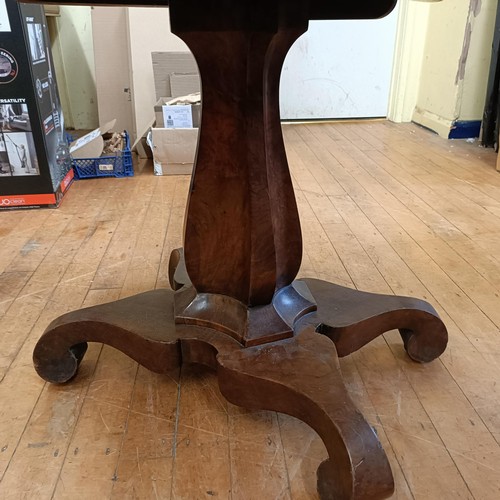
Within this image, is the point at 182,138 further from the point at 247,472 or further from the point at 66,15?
the point at 247,472

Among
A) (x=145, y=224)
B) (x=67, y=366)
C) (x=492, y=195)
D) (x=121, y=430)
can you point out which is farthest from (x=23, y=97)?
(x=492, y=195)

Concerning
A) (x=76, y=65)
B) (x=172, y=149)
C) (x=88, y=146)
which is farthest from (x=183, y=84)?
(x=76, y=65)

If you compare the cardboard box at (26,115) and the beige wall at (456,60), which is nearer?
the cardboard box at (26,115)

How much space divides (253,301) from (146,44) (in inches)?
81.5

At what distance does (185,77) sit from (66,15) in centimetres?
109

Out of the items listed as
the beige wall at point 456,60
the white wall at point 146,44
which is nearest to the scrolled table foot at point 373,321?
the white wall at point 146,44

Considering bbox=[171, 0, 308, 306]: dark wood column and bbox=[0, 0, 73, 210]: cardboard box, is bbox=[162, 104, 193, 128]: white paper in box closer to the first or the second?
bbox=[0, 0, 73, 210]: cardboard box

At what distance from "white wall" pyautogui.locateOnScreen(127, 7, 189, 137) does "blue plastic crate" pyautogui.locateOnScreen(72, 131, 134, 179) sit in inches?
15.1

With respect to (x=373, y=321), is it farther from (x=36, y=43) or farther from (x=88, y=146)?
(x=88, y=146)

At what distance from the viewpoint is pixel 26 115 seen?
1.78 m

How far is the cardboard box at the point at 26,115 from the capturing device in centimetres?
171

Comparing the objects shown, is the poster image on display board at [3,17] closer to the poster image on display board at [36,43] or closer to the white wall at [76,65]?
the poster image on display board at [36,43]

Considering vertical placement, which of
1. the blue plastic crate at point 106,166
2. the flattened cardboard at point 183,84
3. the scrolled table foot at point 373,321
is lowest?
the blue plastic crate at point 106,166

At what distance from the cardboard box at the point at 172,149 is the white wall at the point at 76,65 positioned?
3.64 ft
